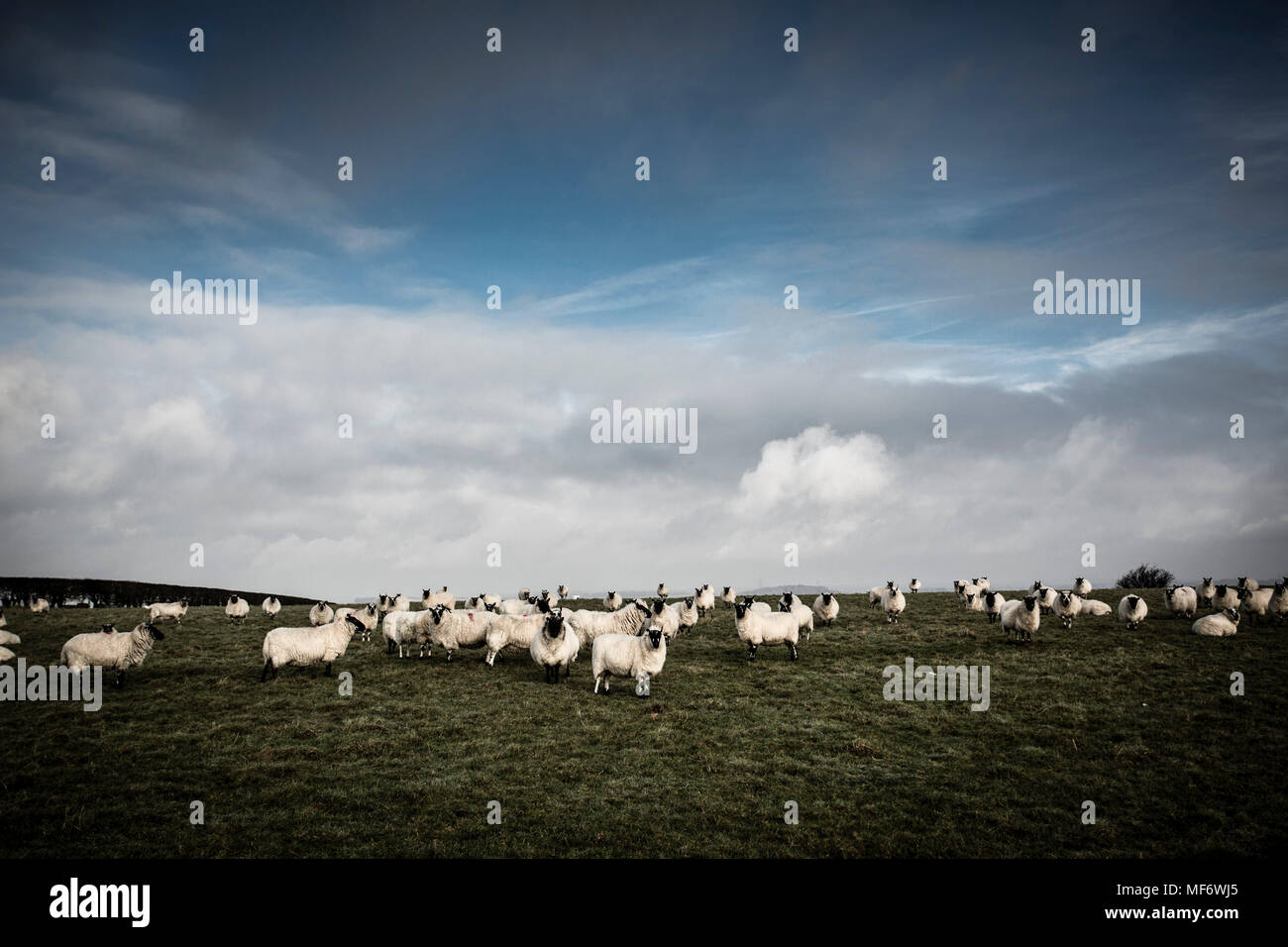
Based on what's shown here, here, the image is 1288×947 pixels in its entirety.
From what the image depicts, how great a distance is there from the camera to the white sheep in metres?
21.4

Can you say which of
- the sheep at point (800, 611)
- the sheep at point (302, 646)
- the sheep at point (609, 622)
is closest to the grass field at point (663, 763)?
the sheep at point (302, 646)

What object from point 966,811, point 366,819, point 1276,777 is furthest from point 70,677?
point 1276,777

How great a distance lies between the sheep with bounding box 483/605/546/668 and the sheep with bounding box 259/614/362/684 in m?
4.49

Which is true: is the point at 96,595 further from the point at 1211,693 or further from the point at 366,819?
the point at 1211,693

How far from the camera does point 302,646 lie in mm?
19500

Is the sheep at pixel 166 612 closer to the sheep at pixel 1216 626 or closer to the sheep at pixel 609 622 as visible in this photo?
the sheep at pixel 609 622

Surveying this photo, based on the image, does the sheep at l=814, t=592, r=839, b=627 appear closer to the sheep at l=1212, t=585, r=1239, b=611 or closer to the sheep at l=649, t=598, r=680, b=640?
the sheep at l=649, t=598, r=680, b=640

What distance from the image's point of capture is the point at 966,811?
10188 mm

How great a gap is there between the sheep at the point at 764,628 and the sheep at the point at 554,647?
233 inches

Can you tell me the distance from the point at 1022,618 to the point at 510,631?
18.7 m

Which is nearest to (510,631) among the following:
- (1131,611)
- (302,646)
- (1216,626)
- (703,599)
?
(302,646)

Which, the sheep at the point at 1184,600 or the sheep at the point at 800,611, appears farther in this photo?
the sheep at the point at 1184,600

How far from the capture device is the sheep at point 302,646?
755 inches
